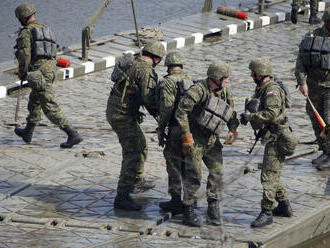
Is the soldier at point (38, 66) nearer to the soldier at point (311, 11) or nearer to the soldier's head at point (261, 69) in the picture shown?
the soldier's head at point (261, 69)

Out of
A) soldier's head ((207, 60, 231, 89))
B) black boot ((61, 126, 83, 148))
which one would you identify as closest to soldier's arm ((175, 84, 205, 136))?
soldier's head ((207, 60, 231, 89))

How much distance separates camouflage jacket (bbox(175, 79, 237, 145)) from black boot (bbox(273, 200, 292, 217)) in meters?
0.96

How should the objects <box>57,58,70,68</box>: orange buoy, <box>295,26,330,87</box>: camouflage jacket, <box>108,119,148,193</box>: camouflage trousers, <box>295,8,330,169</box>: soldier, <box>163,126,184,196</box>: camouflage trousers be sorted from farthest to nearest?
<box>57,58,70,68</box>: orange buoy → <box>295,26,330,87</box>: camouflage jacket → <box>295,8,330,169</box>: soldier → <box>108,119,148,193</box>: camouflage trousers → <box>163,126,184,196</box>: camouflage trousers

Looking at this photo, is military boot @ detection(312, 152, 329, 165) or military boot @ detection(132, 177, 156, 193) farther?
military boot @ detection(312, 152, 329, 165)

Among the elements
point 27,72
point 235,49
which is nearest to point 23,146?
point 27,72

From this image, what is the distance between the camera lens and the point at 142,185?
34.5ft

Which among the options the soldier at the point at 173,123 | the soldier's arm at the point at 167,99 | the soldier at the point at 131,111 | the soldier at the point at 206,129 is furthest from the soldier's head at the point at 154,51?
the soldier at the point at 206,129

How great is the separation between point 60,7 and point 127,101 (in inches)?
564

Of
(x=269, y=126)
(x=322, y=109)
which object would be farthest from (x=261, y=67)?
(x=322, y=109)

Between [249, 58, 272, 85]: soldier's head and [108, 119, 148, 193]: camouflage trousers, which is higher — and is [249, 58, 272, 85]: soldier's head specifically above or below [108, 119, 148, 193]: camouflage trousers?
above

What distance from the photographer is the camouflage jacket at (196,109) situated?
9133 millimetres

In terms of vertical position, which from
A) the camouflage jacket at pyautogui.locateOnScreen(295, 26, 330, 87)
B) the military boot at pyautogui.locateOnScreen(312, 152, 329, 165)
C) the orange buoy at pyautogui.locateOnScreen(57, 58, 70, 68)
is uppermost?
the camouflage jacket at pyautogui.locateOnScreen(295, 26, 330, 87)

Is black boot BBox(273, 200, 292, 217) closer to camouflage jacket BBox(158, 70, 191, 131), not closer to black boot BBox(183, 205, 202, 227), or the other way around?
black boot BBox(183, 205, 202, 227)

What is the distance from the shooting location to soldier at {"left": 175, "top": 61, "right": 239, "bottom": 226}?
9.15m
